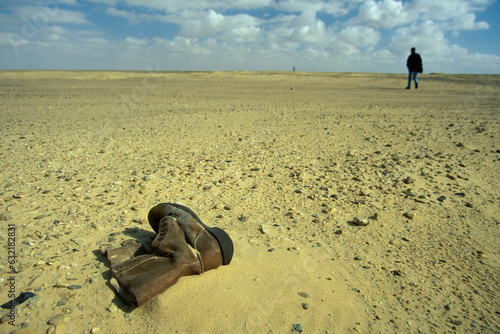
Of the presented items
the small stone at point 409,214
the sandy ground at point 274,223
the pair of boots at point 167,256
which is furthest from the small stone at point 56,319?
the small stone at point 409,214

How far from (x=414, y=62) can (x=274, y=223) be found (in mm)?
14983

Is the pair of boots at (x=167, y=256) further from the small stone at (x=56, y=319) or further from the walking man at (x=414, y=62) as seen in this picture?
the walking man at (x=414, y=62)

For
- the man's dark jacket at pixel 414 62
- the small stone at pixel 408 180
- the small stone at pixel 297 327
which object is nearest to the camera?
the small stone at pixel 297 327

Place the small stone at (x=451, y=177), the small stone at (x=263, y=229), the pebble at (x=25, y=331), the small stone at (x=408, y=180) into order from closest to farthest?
the pebble at (x=25, y=331)
the small stone at (x=263, y=229)
the small stone at (x=408, y=180)
the small stone at (x=451, y=177)

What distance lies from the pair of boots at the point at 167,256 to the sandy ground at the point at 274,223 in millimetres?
98

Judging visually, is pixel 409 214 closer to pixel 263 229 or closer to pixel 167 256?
pixel 263 229

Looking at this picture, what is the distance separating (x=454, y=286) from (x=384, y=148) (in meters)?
3.56

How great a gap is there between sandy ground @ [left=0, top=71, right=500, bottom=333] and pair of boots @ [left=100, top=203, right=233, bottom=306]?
98 millimetres

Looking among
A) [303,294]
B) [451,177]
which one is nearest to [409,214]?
[451,177]

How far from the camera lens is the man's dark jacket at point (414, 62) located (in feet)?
48.5

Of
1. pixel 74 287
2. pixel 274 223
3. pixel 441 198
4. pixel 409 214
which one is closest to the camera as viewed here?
pixel 74 287

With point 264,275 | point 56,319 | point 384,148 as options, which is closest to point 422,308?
point 264,275

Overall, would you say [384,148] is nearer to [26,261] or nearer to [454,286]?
[454,286]

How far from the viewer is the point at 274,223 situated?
3.29 metres
